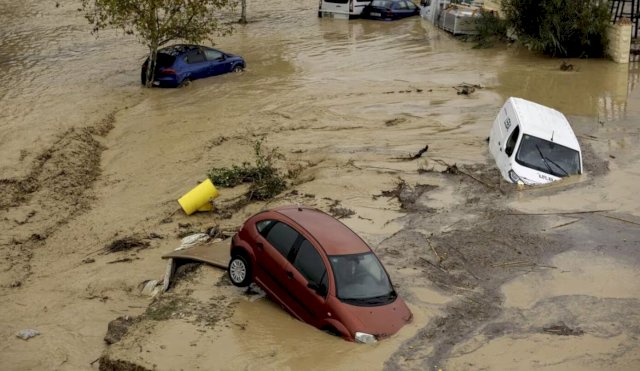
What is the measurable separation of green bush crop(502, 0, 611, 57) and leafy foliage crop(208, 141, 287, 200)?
1474 cm

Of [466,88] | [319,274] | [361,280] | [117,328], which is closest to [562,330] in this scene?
[361,280]

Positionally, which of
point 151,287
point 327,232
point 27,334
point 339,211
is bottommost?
point 27,334

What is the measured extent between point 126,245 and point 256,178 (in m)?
3.45

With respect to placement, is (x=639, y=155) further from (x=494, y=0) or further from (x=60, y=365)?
(x=494, y=0)

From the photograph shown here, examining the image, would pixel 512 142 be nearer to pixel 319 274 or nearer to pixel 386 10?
pixel 319 274

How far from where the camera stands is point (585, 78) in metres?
27.4

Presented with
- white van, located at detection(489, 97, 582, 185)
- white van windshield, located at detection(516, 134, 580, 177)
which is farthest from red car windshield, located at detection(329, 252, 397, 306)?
white van windshield, located at detection(516, 134, 580, 177)

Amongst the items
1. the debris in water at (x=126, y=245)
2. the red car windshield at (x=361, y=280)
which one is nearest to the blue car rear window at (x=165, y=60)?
the debris in water at (x=126, y=245)

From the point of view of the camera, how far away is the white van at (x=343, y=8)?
Result: 37.8 m

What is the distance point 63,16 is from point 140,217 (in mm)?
24196

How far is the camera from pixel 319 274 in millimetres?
11047

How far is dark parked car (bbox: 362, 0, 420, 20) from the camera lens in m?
37.7

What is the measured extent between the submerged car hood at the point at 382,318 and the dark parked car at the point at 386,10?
91.6ft

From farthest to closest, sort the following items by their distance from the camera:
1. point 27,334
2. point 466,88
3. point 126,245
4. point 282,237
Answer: point 466,88, point 126,245, point 27,334, point 282,237
